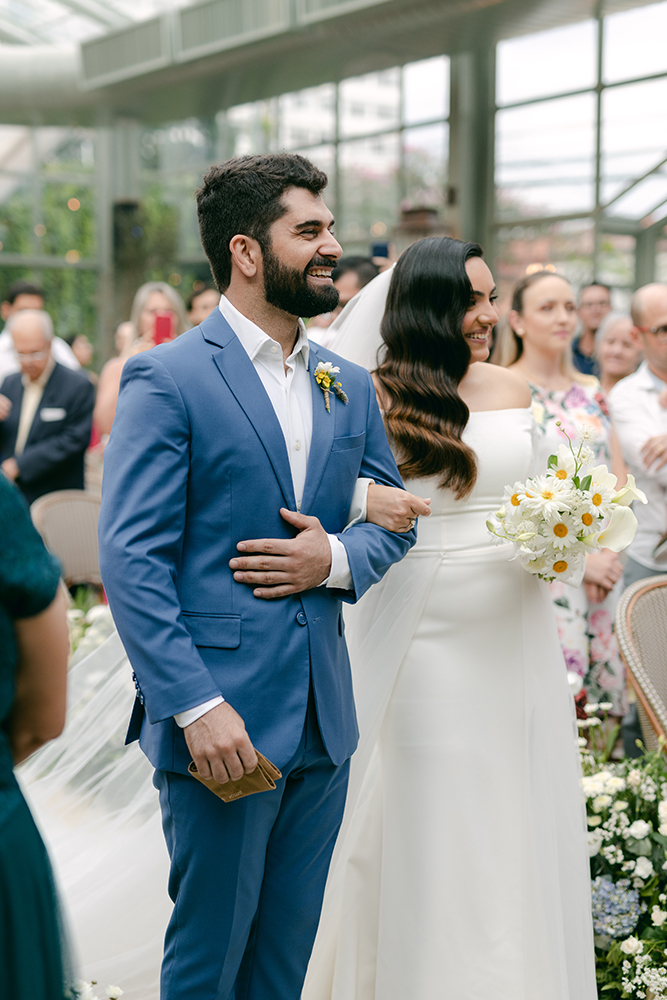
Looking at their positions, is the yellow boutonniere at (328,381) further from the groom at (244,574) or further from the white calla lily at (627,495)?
the white calla lily at (627,495)

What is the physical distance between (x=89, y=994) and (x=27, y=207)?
1446 centimetres

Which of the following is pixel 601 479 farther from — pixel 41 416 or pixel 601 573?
pixel 41 416

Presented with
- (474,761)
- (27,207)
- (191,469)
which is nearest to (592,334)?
(474,761)

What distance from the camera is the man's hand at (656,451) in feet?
13.0

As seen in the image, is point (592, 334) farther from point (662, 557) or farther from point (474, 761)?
point (474, 761)

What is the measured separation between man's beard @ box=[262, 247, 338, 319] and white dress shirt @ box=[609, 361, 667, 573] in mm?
2481

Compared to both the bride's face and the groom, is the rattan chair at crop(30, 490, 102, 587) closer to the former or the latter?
the bride's face

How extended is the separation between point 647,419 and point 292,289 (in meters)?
2.61

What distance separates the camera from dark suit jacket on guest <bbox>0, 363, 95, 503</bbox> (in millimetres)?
5812

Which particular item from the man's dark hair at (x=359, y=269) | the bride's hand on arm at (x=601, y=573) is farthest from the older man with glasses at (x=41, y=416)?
the bride's hand on arm at (x=601, y=573)

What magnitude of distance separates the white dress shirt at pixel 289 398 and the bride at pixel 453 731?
526 mm

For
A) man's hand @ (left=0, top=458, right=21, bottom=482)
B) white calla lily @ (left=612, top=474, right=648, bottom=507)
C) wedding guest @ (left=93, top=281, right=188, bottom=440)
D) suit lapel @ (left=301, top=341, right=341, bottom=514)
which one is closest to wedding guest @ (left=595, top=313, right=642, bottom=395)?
wedding guest @ (left=93, top=281, right=188, bottom=440)

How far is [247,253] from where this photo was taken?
76.6 inches

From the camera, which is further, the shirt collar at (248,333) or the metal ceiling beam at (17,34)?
the metal ceiling beam at (17,34)
